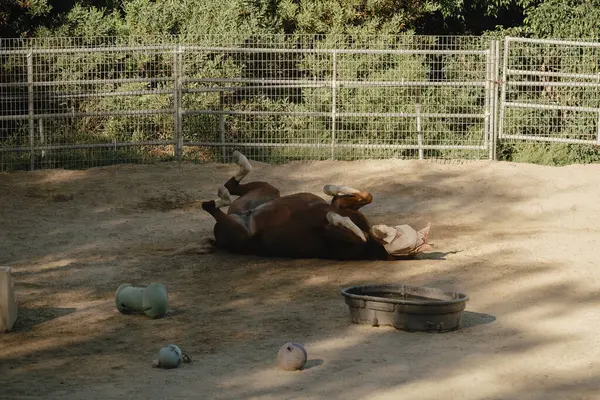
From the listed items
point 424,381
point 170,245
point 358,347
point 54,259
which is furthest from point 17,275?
point 424,381

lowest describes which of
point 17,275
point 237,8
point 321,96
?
point 17,275

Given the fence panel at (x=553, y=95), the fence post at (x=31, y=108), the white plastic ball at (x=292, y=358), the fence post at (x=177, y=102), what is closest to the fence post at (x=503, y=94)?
the fence panel at (x=553, y=95)

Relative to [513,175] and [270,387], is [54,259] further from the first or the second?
[513,175]

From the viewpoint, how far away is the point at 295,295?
767cm

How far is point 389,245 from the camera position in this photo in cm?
828

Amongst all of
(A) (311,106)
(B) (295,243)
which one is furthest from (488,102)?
(B) (295,243)

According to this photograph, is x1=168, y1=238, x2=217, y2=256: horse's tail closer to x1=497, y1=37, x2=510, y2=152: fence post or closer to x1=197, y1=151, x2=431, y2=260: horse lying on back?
x1=197, y1=151, x2=431, y2=260: horse lying on back

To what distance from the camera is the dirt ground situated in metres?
5.62

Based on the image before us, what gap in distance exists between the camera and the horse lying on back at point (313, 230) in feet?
27.1

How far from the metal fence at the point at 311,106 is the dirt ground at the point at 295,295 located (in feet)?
5.15

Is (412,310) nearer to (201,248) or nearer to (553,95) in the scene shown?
(201,248)

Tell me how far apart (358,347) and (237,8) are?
43.3 feet

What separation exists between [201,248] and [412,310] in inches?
120

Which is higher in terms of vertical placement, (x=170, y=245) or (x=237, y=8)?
(x=237, y=8)
